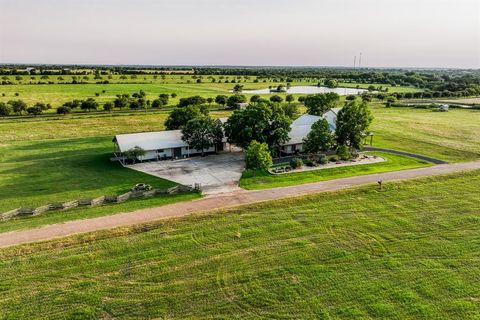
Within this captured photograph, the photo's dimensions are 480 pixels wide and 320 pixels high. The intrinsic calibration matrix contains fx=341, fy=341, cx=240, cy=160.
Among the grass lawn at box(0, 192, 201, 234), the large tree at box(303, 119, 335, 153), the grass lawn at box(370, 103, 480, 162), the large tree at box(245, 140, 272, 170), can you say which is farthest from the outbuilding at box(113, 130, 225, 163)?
the grass lawn at box(370, 103, 480, 162)

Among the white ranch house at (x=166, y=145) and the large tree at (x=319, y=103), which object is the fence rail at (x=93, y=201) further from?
the large tree at (x=319, y=103)

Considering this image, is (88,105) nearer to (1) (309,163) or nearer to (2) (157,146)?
(2) (157,146)

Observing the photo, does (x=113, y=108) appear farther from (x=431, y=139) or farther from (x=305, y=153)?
(x=431, y=139)

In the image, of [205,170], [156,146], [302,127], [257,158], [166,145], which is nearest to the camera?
[257,158]

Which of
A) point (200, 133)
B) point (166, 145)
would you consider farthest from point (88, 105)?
point (200, 133)

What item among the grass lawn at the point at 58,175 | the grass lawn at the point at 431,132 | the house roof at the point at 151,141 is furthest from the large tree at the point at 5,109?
the grass lawn at the point at 431,132

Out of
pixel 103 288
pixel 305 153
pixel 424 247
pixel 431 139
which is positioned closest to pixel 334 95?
pixel 431 139
